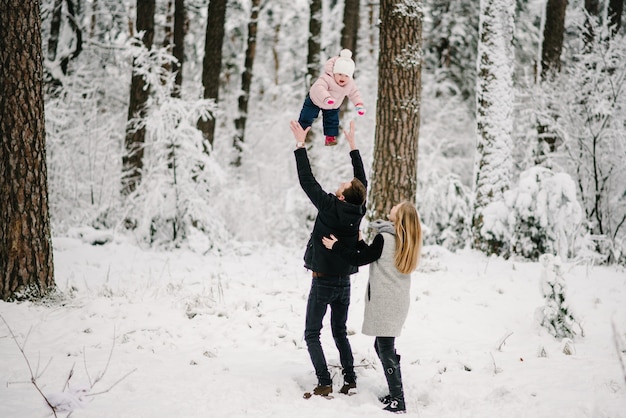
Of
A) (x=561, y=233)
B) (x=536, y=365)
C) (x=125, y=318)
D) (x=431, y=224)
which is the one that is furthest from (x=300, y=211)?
(x=536, y=365)

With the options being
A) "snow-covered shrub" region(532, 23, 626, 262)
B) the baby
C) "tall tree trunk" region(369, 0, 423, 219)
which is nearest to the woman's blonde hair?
the baby

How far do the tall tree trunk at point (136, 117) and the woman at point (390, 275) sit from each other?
7973mm

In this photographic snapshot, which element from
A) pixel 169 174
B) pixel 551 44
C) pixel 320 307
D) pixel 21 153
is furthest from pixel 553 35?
pixel 21 153

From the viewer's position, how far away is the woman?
3.81 m

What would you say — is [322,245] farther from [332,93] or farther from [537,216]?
[537,216]

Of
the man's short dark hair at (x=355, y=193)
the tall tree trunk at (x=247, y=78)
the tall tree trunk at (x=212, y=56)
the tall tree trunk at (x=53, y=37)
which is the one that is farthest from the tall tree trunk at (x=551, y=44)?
the tall tree trunk at (x=53, y=37)

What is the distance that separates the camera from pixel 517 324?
5781 millimetres

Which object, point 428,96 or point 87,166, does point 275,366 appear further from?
point 428,96

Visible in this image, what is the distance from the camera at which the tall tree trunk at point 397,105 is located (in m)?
6.95

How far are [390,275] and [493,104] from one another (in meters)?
7.17

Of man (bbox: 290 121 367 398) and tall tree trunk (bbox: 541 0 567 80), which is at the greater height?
tall tree trunk (bbox: 541 0 567 80)

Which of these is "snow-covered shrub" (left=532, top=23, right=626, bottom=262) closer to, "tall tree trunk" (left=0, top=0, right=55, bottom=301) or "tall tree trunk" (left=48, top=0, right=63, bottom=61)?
"tall tree trunk" (left=0, top=0, right=55, bottom=301)

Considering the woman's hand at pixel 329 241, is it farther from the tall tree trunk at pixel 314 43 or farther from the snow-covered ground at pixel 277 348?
the tall tree trunk at pixel 314 43

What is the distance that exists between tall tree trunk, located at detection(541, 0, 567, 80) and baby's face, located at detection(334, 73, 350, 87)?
11.4 m
